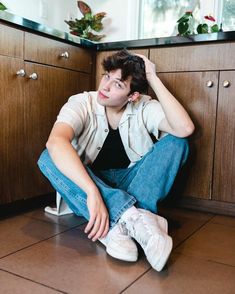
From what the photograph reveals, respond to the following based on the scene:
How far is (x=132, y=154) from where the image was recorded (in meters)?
1.38

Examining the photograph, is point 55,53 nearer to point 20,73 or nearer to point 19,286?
point 20,73

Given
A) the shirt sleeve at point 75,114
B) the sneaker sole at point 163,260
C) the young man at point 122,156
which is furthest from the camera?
the shirt sleeve at point 75,114

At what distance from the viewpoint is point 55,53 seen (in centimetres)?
153

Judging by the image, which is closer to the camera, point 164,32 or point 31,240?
point 31,240

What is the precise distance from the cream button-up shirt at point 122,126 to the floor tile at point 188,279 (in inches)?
19.5

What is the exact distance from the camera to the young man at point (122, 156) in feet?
3.47

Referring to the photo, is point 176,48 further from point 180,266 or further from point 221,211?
point 180,266

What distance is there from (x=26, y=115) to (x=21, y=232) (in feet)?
1.60

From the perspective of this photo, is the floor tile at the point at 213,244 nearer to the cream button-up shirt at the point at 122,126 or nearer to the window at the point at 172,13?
the cream button-up shirt at the point at 122,126

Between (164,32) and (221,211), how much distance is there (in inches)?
53.3

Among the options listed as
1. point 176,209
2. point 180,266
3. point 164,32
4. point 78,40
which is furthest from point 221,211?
point 164,32

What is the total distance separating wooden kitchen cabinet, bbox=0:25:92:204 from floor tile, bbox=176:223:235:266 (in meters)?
0.72

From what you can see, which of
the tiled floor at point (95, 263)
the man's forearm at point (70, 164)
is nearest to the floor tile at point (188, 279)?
the tiled floor at point (95, 263)

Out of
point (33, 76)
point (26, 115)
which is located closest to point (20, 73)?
point (33, 76)
